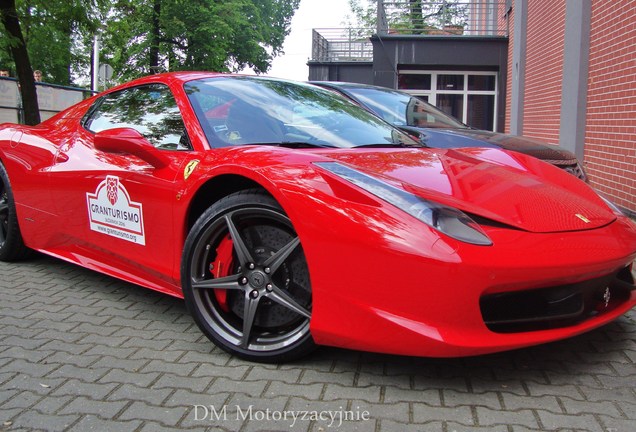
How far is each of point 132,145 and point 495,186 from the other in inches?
69.3

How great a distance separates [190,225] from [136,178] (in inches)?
18.1

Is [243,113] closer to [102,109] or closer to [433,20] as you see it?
[102,109]

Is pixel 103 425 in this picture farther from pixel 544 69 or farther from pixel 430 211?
pixel 544 69

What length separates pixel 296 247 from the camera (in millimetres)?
2482

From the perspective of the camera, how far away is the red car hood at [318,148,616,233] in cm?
235

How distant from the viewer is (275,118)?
3150 millimetres

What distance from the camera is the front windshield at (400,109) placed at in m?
6.22

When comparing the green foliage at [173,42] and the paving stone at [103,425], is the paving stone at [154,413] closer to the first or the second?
the paving stone at [103,425]

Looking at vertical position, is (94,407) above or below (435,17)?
below

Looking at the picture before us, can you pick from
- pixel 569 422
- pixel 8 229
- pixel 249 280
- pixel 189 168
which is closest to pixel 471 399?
pixel 569 422

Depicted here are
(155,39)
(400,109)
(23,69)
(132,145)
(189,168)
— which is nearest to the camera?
(189,168)

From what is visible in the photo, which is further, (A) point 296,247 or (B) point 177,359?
(B) point 177,359

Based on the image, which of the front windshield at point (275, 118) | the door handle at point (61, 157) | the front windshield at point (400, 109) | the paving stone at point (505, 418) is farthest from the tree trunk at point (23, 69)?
the paving stone at point (505, 418)

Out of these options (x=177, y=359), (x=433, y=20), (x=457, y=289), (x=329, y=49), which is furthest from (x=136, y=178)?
(x=329, y=49)
